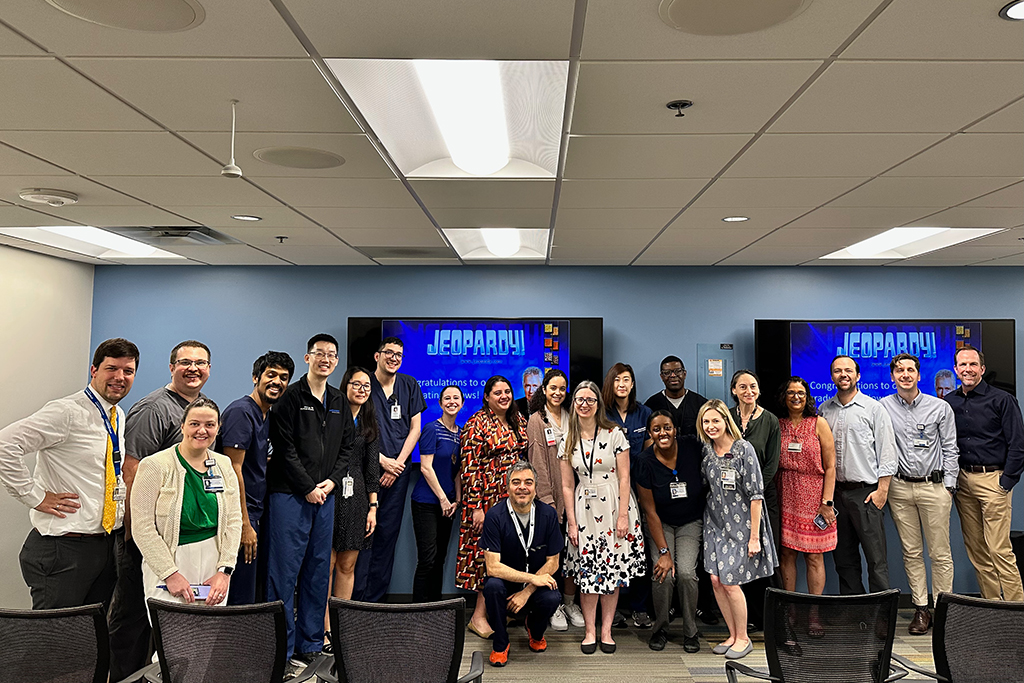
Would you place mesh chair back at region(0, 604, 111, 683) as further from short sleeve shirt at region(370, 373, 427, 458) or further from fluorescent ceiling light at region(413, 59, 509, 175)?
short sleeve shirt at region(370, 373, 427, 458)

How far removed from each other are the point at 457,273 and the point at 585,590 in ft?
9.33

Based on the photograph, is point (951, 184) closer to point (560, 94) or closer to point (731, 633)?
point (560, 94)

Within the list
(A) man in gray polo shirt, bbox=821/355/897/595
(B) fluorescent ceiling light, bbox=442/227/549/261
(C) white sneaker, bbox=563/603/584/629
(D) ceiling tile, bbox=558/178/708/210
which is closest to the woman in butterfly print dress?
(C) white sneaker, bbox=563/603/584/629

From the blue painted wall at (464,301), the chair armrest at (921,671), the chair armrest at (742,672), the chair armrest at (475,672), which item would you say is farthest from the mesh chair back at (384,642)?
the blue painted wall at (464,301)

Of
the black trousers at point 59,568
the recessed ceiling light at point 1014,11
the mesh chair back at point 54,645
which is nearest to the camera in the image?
the recessed ceiling light at point 1014,11

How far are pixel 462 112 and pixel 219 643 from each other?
2.08 metres

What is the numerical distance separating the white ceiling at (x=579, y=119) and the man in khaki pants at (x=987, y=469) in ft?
4.57

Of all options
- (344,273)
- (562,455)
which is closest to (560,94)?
(562,455)

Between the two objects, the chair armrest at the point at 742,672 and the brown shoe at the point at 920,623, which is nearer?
the chair armrest at the point at 742,672

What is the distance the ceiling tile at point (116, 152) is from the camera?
2689 mm

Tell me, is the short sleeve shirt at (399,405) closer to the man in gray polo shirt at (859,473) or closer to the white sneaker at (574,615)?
the white sneaker at (574,615)

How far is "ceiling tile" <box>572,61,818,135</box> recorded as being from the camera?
207cm

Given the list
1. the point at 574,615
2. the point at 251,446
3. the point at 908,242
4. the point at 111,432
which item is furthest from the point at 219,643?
the point at 908,242

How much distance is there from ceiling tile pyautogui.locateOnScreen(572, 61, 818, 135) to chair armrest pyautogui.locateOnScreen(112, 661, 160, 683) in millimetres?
2385
